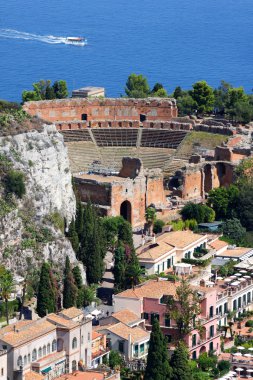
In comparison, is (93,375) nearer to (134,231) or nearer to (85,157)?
(134,231)

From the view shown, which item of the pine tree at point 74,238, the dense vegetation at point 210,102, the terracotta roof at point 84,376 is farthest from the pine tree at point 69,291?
the dense vegetation at point 210,102

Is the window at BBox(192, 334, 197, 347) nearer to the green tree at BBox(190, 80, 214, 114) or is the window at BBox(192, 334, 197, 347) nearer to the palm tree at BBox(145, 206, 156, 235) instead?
the palm tree at BBox(145, 206, 156, 235)

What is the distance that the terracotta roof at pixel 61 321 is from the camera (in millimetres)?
89125

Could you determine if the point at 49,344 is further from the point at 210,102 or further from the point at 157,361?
the point at 210,102

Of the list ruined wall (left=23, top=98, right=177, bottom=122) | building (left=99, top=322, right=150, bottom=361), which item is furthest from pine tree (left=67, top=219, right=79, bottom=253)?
ruined wall (left=23, top=98, right=177, bottom=122)

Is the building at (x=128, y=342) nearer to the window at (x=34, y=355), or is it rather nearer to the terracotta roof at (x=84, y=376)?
the terracotta roof at (x=84, y=376)

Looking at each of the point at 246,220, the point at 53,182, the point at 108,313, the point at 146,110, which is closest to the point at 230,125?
the point at 146,110

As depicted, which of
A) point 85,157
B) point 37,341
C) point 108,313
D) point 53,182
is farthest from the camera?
point 85,157

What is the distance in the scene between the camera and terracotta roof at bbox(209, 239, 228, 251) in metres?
112

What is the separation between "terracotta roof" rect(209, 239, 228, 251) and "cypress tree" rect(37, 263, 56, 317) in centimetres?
1894

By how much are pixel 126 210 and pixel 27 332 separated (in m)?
33.8

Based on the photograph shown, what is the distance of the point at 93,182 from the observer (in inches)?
4685

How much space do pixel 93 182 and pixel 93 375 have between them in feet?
107

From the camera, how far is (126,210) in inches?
4729
